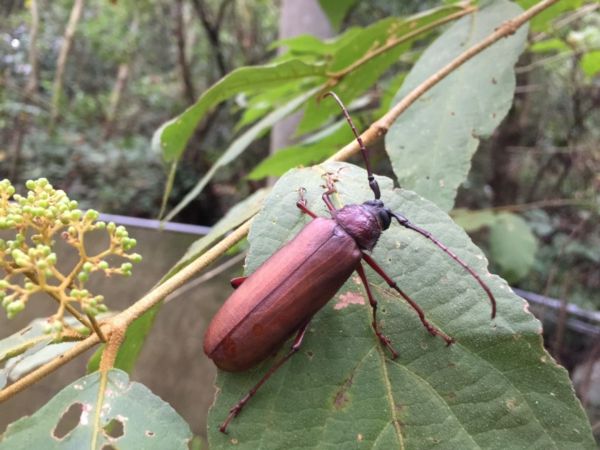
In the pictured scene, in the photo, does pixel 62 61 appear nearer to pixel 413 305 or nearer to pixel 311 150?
pixel 311 150

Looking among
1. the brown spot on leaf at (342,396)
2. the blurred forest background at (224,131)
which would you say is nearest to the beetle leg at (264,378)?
the brown spot on leaf at (342,396)

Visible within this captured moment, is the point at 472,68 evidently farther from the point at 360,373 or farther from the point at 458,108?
the point at 360,373

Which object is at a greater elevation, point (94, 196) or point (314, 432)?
point (314, 432)

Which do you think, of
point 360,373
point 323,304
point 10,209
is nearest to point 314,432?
point 360,373

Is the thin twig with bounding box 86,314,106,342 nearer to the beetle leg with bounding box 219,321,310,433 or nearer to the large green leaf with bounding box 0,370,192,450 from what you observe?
the large green leaf with bounding box 0,370,192,450

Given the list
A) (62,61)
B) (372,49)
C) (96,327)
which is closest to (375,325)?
(96,327)

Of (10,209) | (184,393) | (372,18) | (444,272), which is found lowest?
(184,393)
